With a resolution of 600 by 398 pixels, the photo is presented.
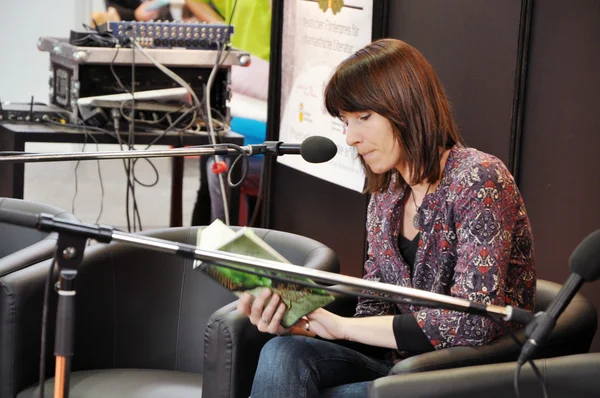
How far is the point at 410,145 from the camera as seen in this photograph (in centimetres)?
192

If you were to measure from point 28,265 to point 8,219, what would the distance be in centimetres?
112

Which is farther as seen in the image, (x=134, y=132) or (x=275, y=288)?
(x=134, y=132)

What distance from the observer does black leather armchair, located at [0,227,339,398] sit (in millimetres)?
2289

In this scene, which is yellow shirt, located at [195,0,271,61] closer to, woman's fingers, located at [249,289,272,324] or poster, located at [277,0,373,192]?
poster, located at [277,0,373,192]

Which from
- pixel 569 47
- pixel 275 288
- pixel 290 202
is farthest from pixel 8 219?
pixel 290 202

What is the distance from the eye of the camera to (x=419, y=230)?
6.61 ft

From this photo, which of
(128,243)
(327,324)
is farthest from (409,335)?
(128,243)

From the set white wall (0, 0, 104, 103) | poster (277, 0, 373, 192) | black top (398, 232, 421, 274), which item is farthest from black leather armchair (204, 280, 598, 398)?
white wall (0, 0, 104, 103)

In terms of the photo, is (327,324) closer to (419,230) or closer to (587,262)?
(419,230)

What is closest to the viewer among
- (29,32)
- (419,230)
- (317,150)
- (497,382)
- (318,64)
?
(497,382)

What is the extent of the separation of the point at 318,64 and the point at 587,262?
2.76m

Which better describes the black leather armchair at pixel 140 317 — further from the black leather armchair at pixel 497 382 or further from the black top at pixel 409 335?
the black leather armchair at pixel 497 382

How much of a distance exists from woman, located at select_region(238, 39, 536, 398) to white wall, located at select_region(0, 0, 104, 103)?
5.33m

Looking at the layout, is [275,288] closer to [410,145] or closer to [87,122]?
[410,145]
